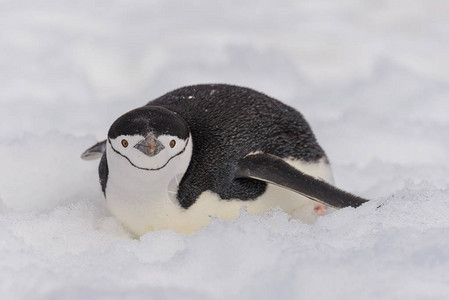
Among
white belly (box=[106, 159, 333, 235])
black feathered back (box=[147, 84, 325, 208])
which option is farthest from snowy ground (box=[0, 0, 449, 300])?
→ black feathered back (box=[147, 84, 325, 208])

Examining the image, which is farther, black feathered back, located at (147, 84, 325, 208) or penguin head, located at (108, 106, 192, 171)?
black feathered back, located at (147, 84, 325, 208)

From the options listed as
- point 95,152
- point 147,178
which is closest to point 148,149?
point 147,178

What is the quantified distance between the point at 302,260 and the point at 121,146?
0.67m

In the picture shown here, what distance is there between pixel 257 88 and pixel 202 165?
2.14 m

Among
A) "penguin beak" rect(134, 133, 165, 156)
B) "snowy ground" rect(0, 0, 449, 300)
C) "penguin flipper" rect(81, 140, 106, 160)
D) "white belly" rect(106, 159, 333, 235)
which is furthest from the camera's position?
"penguin flipper" rect(81, 140, 106, 160)

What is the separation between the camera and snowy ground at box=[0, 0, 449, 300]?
147 centimetres

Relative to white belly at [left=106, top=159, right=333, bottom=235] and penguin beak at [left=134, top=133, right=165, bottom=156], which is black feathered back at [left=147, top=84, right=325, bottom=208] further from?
penguin beak at [left=134, top=133, right=165, bottom=156]

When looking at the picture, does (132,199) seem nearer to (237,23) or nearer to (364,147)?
(364,147)

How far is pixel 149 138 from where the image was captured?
185 centimetres

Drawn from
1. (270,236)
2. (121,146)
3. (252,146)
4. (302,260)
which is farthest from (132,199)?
(302,260)

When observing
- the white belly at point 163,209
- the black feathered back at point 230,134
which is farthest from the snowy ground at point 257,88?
the black feathered back at point 230,134

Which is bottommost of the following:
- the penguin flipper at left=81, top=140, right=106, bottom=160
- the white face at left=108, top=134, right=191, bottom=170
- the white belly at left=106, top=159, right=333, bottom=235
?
the penguin flipper at left=81, top=140, right=106, bottom=160

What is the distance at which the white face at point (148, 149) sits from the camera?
1858mm

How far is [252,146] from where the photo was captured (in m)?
2.10
